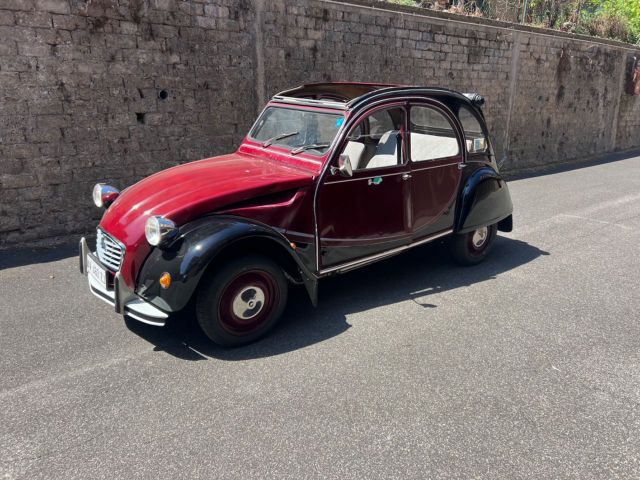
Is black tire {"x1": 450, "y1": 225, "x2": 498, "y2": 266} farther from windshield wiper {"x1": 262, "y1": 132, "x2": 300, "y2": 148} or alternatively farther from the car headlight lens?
the car headlight lens

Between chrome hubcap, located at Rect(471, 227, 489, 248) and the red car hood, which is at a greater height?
the red car hood

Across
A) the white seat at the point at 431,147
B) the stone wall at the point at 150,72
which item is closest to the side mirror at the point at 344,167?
the white seat at the point at 431,147

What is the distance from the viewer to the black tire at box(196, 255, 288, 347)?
11.5 ft

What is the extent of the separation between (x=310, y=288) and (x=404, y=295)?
119 cm

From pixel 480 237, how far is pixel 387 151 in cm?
177

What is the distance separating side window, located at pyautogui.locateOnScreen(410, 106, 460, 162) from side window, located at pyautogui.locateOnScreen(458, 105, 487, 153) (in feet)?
0.71

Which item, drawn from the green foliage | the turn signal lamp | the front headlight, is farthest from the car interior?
the green foliage

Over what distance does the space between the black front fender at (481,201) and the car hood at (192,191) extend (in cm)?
196

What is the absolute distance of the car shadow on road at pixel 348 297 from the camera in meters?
3.73

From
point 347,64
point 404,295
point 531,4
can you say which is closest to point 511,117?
point 347,64

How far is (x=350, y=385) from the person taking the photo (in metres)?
3.25

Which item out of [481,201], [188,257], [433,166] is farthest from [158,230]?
[481,201]

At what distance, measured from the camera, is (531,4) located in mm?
17844

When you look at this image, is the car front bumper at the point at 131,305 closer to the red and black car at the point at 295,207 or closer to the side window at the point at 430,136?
the red and black car at the point at 295,207
